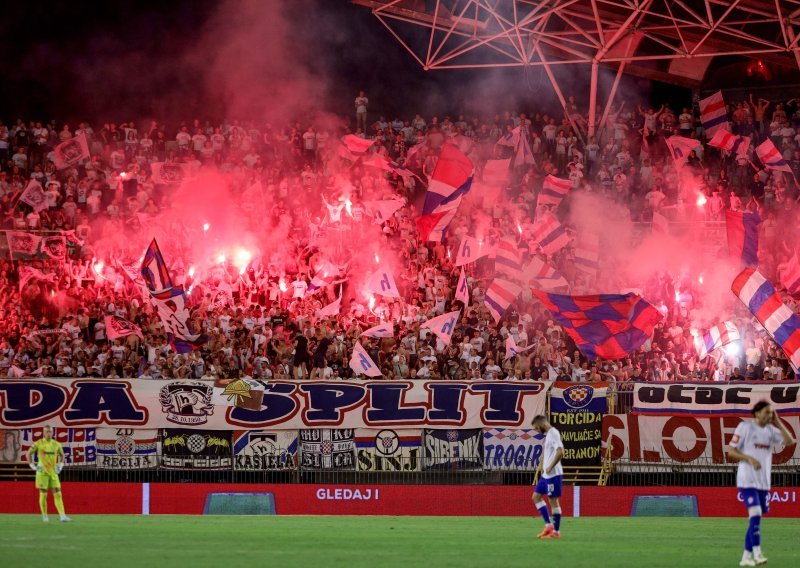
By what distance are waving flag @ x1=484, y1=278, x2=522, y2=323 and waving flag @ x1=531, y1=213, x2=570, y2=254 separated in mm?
2478

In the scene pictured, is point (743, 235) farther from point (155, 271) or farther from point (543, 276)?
point (155, 271)

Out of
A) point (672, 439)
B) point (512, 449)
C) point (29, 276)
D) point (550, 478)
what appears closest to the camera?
point (550, 478)

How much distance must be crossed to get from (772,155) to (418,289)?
9.37 metres

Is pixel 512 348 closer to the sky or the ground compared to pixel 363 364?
closer to the sky

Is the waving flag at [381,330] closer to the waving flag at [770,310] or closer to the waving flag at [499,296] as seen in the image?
the waving flag at [499,296]

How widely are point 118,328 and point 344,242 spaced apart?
6.28 m

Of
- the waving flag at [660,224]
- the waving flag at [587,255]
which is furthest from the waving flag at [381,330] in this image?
the waving flag at [660,224]

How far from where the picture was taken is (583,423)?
21219 mm

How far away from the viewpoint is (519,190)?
30562 mm

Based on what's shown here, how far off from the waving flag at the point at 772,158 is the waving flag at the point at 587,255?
502cm

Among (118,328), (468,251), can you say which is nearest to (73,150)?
(118,328)

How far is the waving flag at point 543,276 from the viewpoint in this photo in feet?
84.7

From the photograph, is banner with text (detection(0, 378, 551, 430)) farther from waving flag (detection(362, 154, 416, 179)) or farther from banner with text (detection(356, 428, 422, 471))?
waving flag (detection(362, 154, 416, 179))

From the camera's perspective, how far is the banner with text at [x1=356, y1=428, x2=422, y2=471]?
846 inches
